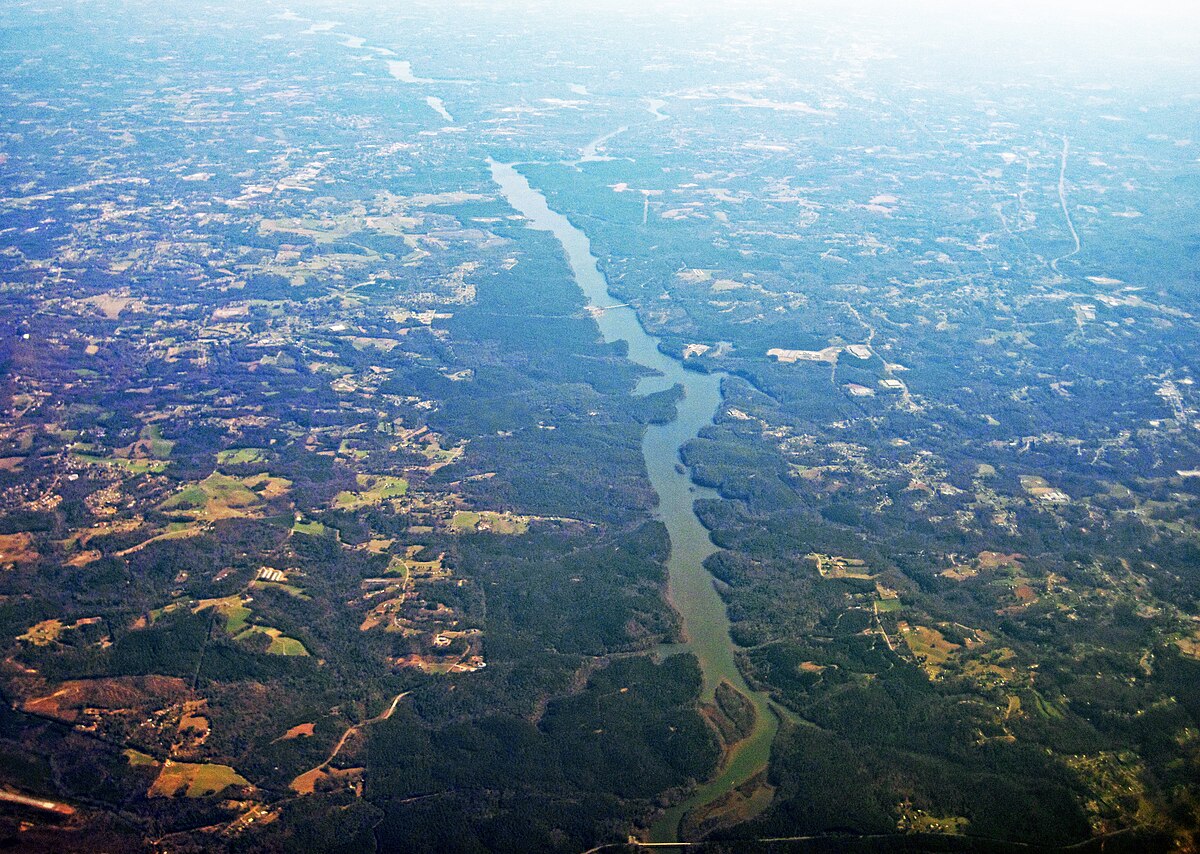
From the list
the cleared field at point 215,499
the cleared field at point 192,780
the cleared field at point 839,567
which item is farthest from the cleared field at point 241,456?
the cleared field at point 839,567

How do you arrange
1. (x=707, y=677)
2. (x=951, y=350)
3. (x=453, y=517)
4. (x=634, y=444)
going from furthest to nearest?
(x=951, y=350), (x=634, y=444), (x=453, y=517), (x=707, y=677)

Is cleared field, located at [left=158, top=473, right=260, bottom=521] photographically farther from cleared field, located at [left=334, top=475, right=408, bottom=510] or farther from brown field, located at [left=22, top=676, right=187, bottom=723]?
brown field, located at [left=22, top=676, right=187, bottom=723]

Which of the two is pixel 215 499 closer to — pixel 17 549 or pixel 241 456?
pixel 241 456

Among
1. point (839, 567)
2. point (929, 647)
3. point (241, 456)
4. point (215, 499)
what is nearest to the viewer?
point (929, 647)

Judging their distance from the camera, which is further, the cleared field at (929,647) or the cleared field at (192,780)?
the cleared field at (929,647)

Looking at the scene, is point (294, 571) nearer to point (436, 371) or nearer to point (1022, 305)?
point (436, 371)

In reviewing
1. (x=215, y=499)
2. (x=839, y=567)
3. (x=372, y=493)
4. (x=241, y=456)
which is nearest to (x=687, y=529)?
(x=839, y=567)

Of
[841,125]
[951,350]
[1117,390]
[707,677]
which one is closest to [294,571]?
[707,677]

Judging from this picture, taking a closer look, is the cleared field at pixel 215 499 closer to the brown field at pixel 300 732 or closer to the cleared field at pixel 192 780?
the brown field at pixel 300 732

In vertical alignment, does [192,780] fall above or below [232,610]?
below
